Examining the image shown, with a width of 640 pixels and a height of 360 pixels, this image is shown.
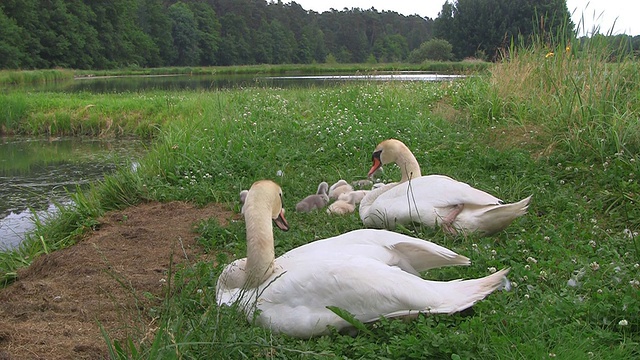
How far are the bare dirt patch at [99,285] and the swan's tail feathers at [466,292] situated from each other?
4.70 ft

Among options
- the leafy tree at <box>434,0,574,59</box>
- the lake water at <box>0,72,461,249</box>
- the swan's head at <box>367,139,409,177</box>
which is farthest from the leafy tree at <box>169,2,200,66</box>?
the swan's head at <box>367,139,409,177</box>

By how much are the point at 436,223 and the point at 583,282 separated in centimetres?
142

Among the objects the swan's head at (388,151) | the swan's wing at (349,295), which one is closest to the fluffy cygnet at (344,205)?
the swan's head at (388,151)

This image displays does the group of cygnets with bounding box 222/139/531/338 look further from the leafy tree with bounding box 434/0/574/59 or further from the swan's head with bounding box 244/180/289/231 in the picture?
the leafy tree with bounding box 434/0/574/59

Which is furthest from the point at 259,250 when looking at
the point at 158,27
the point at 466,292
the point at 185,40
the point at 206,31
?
the point at 206,31

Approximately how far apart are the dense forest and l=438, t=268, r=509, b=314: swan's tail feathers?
618cm

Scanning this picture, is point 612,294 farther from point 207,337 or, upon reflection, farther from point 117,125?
point 117,125

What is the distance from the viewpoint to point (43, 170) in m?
11.9

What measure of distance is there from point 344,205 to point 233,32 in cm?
9843

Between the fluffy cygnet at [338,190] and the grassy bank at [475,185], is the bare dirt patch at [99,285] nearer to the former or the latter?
the grassy bank at [475,185]

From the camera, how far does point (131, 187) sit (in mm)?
7270

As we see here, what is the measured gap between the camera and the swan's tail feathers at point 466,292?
3.15 m

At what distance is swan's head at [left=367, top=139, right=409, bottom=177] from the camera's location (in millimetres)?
5918

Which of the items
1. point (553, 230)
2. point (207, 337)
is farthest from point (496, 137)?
point (207, 337)
